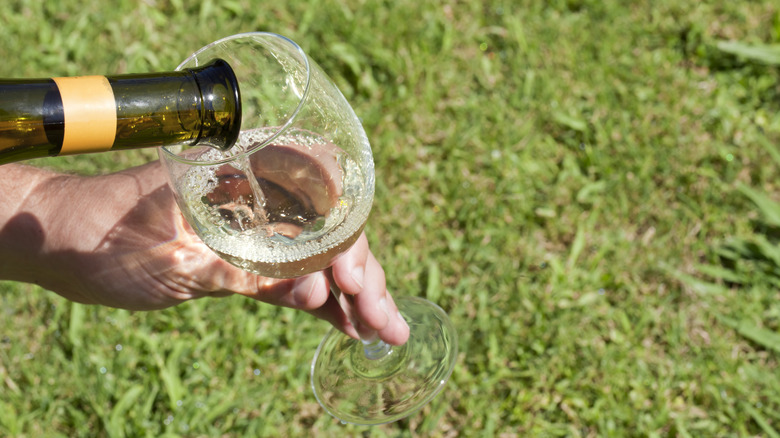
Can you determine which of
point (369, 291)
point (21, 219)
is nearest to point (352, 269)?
point (369, 291)

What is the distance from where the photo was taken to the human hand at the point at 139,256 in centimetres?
201

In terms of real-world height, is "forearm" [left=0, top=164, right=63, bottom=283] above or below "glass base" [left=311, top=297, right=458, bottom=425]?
above

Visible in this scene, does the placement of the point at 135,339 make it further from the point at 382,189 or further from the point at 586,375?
the point at 586,375

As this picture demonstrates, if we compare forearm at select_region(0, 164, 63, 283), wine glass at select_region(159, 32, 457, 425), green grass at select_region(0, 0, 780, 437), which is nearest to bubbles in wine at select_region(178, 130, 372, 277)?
wine glass at select_region(159, 32, 457, 425)

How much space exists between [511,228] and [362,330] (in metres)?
1.11

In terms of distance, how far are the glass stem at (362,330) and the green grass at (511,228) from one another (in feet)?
1.27

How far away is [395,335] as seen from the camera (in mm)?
2248

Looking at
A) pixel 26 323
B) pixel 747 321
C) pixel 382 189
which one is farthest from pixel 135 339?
pixel 747 321

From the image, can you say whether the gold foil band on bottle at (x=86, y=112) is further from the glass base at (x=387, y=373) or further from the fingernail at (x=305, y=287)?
the glass base at (x=387, y=373)

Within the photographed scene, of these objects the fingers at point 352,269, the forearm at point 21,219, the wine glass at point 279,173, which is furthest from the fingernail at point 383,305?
the forearm at point 21,219

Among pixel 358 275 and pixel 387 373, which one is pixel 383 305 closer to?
pixel 358 275

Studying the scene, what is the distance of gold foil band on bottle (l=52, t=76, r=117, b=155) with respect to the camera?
1260 mm

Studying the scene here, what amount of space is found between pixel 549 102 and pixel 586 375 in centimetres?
133

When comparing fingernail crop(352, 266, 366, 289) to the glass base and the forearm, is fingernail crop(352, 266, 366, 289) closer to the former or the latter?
the glass base
